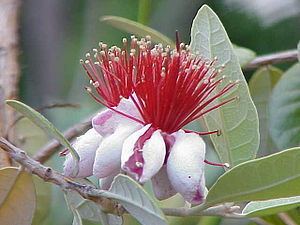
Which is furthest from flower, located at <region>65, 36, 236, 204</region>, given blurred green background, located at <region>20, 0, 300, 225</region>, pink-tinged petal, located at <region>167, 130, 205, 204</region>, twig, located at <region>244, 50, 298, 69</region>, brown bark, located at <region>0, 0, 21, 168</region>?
blurred green background, located at <region>20, 0, 300, 225</region>

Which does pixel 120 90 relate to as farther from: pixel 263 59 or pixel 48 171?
pixel 263 59

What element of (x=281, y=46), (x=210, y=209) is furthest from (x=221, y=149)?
(x=281, y=46)

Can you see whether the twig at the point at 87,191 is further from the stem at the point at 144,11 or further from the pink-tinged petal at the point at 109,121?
the stem at the point at 144,11

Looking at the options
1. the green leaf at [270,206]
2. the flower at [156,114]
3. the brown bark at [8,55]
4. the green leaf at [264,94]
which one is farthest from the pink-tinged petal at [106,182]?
the green leaf at [264,94]

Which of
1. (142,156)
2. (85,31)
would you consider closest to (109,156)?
(142,156)

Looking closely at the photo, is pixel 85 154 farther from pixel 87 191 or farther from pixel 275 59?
pixel 275 59
